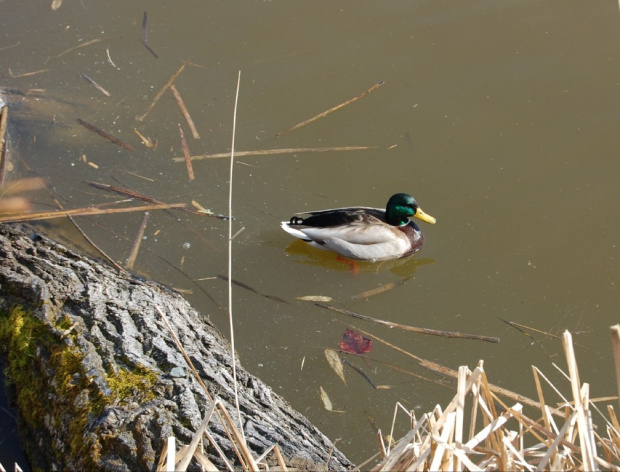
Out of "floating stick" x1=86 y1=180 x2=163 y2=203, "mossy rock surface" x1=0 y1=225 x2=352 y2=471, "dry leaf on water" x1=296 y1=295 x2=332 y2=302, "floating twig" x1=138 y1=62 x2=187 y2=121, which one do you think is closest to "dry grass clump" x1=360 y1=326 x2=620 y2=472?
"mossy rock surface" x1=0 y1=225 x2=352 y2=471

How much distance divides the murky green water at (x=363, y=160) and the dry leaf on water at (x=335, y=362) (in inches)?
1.9

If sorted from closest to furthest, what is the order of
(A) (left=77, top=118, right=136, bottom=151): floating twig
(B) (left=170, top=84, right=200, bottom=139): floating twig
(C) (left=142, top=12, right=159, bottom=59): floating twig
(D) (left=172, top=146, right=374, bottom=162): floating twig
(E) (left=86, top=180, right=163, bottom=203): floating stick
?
(E) (left=86, top=180, right=163, bottom=203): floating stick
(D) (left=172, top=146, right=374, bottom=162): floating twig
(A) (left=77, top=118, right=136, bottom=151): floating twig
(B) (left=170, top=84, right=200, bottom=139): floating twig
(C) (left=142, top=12, right=159, bottom=59): floating twig

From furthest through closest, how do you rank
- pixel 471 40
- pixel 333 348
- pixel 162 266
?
pixel 471 40 → pixel 162 266 → pixel 333 348

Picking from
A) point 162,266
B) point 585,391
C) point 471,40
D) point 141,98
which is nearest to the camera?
point 585,391

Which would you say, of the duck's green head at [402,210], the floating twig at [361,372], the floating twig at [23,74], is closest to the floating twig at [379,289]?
the duck's green head at [402,210]

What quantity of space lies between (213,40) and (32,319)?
13.3ft

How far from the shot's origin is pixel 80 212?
16.7ft

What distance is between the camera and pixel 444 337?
14.3 ft

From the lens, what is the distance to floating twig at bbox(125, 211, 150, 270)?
479 centimetres

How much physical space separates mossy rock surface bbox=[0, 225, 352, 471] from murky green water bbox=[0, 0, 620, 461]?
106 cm

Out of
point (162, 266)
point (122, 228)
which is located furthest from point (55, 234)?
point (162, 266)

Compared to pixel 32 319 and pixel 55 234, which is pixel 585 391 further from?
pixel 55 234

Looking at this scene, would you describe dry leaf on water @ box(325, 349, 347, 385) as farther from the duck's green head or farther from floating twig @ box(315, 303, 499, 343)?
the duck's green head

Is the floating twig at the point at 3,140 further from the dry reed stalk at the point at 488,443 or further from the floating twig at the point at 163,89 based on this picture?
the dry reed stalk at the point at 488,443
